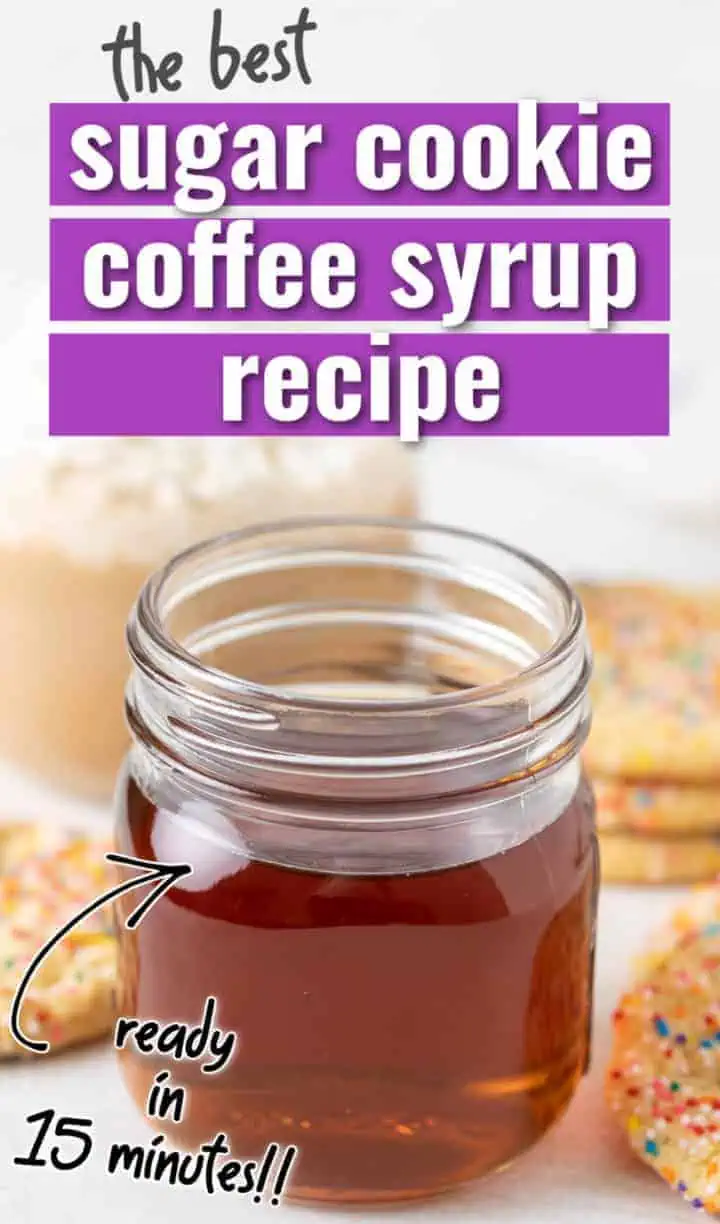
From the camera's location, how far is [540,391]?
64.6 inches

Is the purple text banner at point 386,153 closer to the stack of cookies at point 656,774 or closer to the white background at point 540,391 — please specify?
the white background at point 540,391

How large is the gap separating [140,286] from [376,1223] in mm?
761

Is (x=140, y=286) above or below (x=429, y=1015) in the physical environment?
above

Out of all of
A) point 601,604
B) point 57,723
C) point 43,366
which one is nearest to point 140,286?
point 43,366

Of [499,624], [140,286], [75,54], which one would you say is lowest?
[499,624]

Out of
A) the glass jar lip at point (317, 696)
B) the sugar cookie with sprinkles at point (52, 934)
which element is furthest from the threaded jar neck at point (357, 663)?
the sugar cookie with sprinkles at point (52, 934)

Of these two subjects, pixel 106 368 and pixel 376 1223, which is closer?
pixel 376 1223

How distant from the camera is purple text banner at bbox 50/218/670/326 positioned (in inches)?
55.5

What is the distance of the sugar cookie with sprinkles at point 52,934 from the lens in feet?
4.43

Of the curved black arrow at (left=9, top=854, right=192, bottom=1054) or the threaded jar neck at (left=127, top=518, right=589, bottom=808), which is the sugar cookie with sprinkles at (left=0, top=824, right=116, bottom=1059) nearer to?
the curved black arrow at (left=9, top=854, right=192, bottom=1054)

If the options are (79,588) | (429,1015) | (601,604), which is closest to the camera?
(429,1015)

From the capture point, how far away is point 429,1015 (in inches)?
44.4

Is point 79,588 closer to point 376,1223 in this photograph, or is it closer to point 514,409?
point 514,409

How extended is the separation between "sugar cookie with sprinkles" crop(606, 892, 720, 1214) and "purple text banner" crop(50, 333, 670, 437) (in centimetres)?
49
